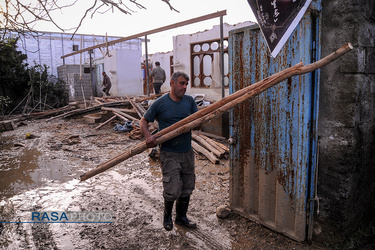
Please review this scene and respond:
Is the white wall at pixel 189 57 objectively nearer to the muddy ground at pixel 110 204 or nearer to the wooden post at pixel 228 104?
the muddy ground at pixel 110 204

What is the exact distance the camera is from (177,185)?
3379 millimetres

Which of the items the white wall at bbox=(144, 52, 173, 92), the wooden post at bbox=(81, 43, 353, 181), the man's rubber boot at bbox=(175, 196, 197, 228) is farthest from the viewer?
the white wall at bbox=(144, 52, 173, 92)

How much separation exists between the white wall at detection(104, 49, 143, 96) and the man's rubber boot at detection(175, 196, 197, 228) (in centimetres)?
1767

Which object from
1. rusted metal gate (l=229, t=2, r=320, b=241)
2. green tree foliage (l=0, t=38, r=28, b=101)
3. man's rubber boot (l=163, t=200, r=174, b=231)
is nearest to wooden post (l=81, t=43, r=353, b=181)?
rusted metal gate (l=229, t=2, r=320, b=241)

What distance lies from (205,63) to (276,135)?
11.6 m

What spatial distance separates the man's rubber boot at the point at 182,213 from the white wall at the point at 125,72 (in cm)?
1767

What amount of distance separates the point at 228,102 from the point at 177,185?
119 cm

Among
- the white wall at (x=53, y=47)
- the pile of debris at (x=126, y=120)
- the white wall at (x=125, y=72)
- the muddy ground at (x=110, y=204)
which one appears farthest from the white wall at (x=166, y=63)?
the muddy ground at (x=110, y=204)

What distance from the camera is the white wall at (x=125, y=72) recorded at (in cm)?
2012

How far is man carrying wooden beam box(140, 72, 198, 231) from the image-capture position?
11.1 feet

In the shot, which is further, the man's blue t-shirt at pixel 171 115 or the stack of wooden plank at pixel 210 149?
the stack of wooden plank at pixel 210 149

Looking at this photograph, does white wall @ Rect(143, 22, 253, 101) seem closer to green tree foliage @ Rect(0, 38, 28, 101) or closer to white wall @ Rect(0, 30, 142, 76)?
green tree foliage @ Rect(0, 38, 28, 101)

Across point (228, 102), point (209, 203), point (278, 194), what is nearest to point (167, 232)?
point (209, 203)

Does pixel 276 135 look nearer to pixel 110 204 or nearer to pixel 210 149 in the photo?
pixel 110 204
